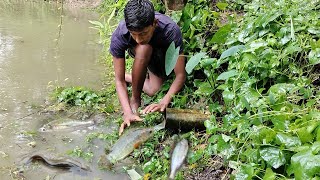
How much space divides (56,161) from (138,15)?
1.19 m

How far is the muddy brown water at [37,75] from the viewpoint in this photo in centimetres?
277

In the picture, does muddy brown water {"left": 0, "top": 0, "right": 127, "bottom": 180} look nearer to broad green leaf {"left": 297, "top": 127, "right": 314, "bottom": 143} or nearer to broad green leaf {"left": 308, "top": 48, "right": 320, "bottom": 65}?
broad green leaf {"left": 297, "top": 127, "right": 314, "bottom": 143}

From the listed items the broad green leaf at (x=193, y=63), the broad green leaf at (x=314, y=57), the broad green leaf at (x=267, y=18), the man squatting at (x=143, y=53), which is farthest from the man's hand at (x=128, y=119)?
the broad green leaf at (x=314, y=57)

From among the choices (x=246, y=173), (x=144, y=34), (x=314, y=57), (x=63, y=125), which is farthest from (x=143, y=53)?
(x=246, y=173)

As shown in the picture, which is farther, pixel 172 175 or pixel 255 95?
pixel 172 175

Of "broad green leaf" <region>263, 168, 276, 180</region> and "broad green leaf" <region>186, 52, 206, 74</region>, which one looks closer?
"broad green leaf" <region>263, 168, 276, 180</region>

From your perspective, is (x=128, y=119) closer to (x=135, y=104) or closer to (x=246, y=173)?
(x=135, y=104)

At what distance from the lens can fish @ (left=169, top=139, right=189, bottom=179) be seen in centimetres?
240

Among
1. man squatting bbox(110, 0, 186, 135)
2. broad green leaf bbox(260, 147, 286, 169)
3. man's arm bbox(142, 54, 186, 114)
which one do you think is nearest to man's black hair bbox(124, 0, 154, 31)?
man squatting bbox(110, 0, 186, 135)

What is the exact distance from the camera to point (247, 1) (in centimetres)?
390

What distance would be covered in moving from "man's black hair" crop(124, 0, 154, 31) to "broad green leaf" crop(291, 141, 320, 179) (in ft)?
5.26

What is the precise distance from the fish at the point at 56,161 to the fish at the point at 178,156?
2.00ft

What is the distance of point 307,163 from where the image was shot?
4.69 ft

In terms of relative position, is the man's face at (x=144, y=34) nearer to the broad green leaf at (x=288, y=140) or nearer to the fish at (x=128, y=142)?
the fish at (x=128, y=142)
